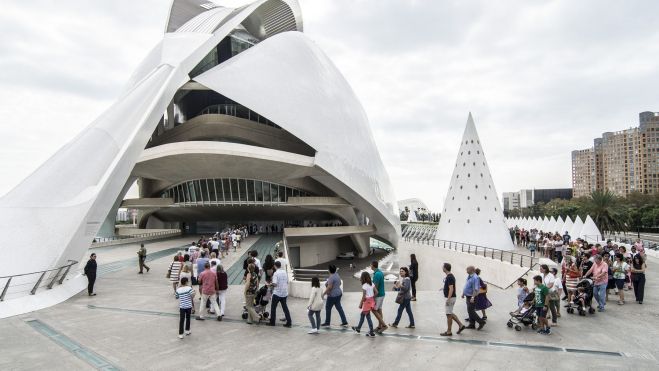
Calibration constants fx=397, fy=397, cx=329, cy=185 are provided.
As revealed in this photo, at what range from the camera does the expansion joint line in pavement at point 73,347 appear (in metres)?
5.64

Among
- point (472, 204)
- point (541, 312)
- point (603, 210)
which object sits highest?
point (472, 204)

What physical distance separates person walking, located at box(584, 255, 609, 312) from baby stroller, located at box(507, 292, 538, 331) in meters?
2.11

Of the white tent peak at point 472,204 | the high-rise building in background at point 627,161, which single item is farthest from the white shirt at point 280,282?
the high-rise building in background at point 627,161

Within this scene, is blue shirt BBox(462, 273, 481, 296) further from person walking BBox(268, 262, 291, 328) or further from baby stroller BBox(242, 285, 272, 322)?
baby stroller BBox(242, 285, 272, 322)

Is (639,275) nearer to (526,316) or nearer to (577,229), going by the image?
(526,316)

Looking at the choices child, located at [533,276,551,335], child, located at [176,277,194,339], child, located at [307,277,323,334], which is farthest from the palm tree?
child, located at [176,277,194,339]

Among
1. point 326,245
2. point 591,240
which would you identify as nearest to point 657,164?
point 591,240

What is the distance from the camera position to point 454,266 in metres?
23.4

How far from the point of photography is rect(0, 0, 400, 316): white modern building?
13734mm

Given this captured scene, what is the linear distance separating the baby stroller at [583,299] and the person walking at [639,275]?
64.6 inches

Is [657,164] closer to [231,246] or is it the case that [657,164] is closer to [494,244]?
[494,244]

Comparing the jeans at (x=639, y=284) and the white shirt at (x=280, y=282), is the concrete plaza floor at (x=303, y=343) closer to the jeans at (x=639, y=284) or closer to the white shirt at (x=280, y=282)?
the jeans at (x=639, y=284)

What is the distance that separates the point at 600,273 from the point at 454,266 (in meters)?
15.3

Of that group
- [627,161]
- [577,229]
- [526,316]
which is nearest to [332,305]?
[526,316]
